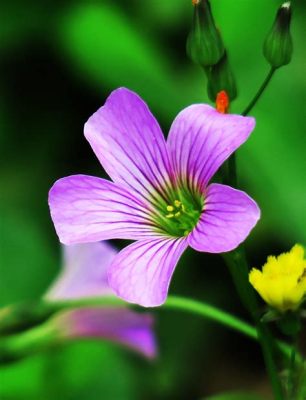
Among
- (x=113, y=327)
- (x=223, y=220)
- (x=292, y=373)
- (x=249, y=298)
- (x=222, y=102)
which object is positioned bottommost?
(x=113, y=327)

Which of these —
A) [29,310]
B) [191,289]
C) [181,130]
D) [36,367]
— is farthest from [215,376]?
[181,130]

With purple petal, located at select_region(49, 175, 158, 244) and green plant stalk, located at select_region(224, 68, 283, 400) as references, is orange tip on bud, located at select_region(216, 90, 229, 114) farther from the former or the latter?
purple petal, located at select_region(49, 175, 158, 244)

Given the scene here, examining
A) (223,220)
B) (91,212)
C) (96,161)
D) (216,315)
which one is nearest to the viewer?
(223,220)

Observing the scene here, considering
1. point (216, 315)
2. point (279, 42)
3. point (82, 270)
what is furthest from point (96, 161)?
point (279, 42)

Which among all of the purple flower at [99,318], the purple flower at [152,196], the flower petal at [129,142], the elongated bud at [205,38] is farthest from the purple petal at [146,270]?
the purple flower at [99,318]

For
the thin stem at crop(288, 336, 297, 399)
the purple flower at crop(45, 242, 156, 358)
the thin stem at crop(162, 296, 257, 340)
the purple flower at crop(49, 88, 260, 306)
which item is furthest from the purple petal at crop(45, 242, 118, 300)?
the thin stem at crop(288, 336, 297, 399)

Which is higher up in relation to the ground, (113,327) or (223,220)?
(223,220)

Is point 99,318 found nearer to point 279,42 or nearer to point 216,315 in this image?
point 216,315
